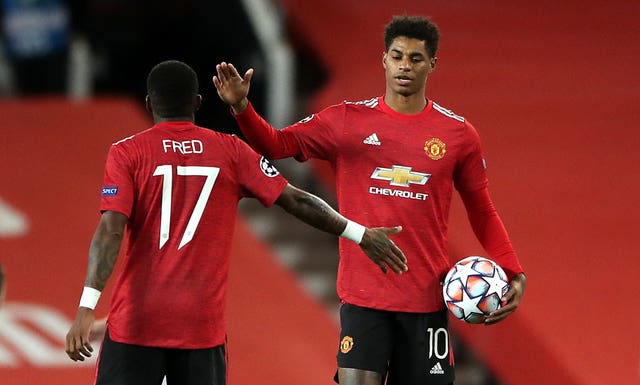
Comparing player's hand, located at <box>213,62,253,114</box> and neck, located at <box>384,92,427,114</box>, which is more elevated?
player's hand, located at <box>213,62,253,114</box>

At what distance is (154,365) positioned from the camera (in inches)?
230

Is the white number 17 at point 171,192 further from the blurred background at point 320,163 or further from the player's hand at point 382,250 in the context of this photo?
the blurred background at point 320,163

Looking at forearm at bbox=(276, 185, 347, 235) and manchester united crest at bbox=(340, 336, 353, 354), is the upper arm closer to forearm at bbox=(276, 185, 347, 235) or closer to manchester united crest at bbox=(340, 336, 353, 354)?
forearm at bbox=(276, 185, 347, 235)

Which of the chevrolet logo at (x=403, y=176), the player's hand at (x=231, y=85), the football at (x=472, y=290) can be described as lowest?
the football at (x=472, y=290)

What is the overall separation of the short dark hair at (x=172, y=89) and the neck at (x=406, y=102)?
1.05m

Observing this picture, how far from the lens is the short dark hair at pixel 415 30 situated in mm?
6453

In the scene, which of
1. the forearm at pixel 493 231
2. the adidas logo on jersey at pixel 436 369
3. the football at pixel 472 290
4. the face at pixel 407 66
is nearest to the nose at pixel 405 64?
the face at pixel 407 66

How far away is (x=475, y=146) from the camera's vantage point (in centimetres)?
654

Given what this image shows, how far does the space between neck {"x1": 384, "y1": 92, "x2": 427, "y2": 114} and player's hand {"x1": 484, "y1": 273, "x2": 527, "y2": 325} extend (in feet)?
3.00

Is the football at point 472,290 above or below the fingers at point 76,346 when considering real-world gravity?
above

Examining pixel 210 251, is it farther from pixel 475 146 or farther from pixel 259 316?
pixel 259 316

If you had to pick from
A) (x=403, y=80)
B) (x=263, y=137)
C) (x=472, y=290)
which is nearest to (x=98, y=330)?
(x=263, y=137)

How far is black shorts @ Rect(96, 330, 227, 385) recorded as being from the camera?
579 cm

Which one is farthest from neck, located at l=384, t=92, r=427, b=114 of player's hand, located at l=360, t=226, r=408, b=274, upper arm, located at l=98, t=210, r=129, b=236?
upper arm, located at l=98, t=210, r=129, b=236
